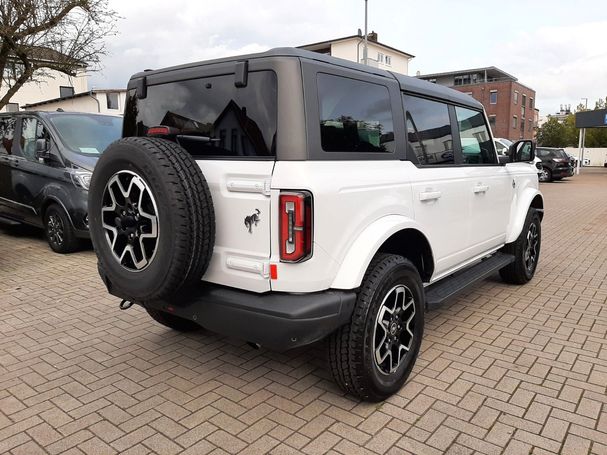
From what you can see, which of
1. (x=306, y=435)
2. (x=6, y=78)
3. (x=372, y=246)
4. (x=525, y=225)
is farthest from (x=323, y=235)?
(x=6, y=78)

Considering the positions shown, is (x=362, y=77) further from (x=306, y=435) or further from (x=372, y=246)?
(x=306, y=435)

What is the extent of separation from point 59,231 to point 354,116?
550 centimetres

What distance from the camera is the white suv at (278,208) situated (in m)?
2.50

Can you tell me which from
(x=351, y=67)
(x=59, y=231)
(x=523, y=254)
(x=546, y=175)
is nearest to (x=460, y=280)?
(x=523, y=254)

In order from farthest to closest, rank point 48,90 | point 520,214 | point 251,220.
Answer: point 48,90 < point 520,214 < point 251,220

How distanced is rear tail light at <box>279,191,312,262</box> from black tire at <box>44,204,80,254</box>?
5144 millimetres

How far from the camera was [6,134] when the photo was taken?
778 cm

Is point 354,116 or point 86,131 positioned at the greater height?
point 86,131

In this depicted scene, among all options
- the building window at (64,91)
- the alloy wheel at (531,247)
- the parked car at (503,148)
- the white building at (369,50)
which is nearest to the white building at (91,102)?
the building window at (64,91)

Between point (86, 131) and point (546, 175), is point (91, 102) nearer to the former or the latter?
point (546, 175)

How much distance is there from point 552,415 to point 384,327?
1094 millimetres

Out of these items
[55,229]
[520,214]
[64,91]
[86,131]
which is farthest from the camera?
[64,91]

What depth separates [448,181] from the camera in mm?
3703

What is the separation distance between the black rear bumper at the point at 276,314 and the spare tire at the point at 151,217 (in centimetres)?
21
